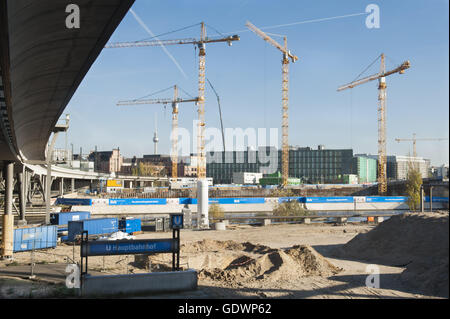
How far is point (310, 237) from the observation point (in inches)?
1683

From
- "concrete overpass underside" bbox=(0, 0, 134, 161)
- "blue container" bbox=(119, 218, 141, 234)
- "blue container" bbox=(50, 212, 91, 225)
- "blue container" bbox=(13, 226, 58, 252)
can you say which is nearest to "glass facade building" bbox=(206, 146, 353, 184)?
"blue container" bbox=(119, 218, 141, 234)

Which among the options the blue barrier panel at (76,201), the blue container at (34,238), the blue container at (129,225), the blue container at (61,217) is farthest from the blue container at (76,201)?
the blue container at (34,238)

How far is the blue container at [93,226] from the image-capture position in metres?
36.7

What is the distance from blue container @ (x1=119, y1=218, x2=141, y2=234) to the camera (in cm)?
4416

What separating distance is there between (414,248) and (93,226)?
2930 cm

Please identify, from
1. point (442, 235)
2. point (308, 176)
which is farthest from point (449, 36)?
point (308, 176)

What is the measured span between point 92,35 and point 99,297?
1073 centimetres

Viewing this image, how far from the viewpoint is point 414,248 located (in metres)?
25.5

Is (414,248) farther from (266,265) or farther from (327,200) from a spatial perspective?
(327,200)

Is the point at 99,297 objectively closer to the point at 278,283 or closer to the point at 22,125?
the point at 278,283

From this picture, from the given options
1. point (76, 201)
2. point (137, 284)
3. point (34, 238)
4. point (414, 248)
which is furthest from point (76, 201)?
point (414, 248)

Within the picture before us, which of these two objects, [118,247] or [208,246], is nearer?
[118,247]

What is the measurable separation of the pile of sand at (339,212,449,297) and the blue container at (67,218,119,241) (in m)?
23.6

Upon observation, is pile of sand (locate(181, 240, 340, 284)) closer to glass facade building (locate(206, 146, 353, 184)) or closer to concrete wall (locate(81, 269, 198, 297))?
concrete wall (locate(81, 269, 198, 297))
